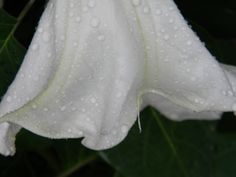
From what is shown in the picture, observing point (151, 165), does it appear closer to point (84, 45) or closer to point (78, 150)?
point (78, 150)

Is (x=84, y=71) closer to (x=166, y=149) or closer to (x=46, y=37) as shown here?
(x=46, y=37)

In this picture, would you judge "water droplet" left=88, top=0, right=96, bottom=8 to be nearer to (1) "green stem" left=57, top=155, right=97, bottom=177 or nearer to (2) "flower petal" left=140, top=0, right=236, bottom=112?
(2) "flower petal" left=140, top=0, right=236, bottom=112

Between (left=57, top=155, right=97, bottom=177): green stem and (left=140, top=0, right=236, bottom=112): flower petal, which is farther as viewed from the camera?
(left=57, top=155, right=97, bottom=177): green stem

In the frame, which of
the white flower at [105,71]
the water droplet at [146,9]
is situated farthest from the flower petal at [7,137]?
the water droplet at [146,9]

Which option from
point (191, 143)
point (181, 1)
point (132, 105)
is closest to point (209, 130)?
point (191, 143)

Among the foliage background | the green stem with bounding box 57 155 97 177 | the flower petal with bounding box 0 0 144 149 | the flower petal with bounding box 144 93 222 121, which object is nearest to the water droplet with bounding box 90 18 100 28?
the flower petal with bounding box 0 0 144 149

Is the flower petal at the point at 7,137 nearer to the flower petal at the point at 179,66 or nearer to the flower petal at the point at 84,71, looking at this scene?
the flower petal at the point at 84,71

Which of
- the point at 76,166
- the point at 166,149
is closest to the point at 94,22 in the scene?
the point at 166,149

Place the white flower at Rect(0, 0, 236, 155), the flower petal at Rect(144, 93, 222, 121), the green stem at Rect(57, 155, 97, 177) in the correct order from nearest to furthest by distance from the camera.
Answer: the white flower at Rect(0, 0, 236, 155) < the flower petal at Rect(144, 93, 222, 121) < the green stem at Rect(57, 155, 97, 177)

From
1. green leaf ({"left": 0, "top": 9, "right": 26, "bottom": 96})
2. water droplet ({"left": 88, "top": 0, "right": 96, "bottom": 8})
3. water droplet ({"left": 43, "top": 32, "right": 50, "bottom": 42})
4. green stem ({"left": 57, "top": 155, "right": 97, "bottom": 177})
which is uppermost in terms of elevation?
water droplet ({"left": 88, "top": 0, "right": 96, "bottom": 8})
